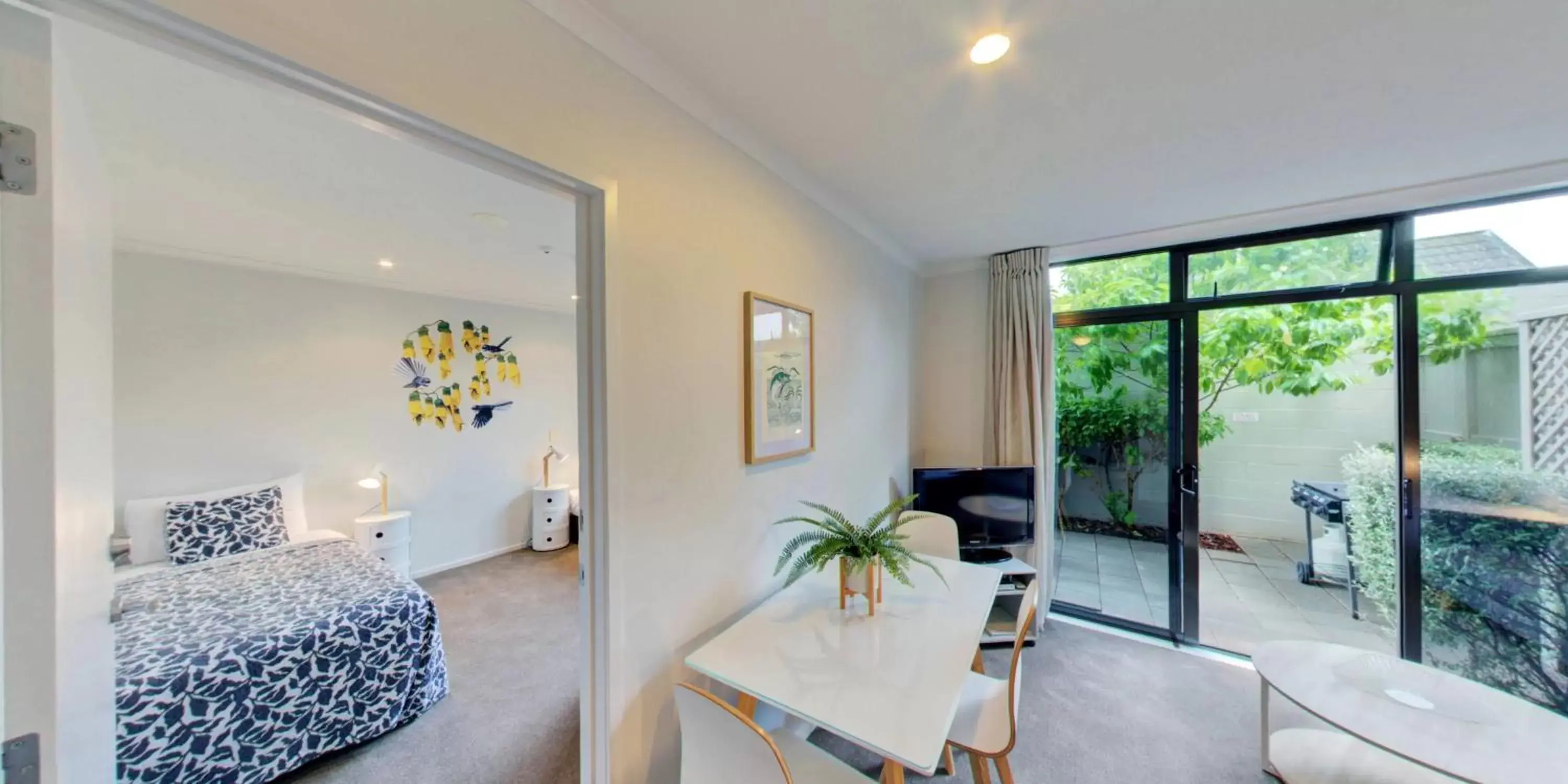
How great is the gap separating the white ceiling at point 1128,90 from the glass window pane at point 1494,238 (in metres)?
0.28

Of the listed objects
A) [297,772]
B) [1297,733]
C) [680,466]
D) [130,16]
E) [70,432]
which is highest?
[130,16]

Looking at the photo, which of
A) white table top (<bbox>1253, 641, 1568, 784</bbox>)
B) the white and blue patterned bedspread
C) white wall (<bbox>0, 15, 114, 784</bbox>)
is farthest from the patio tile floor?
white wall (<bbox>0, 15, 114, 784</bbox>)

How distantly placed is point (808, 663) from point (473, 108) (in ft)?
5.20

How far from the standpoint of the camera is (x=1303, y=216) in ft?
7.50

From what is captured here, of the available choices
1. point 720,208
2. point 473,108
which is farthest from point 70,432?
point 720,208

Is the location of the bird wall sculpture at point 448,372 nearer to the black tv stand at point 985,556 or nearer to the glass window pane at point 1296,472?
the black tv stand at point 985,556

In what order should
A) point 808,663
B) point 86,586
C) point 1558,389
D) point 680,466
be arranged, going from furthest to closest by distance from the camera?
point 1558,389, point 680,466, point 808,663, point 86,586

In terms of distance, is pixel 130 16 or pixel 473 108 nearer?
pixel 130 16

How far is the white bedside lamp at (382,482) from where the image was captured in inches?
139

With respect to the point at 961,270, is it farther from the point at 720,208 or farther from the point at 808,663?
the point at 808,663

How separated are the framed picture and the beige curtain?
5.04 ft

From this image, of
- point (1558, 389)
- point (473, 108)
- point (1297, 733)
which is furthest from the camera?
point (1558, 389)

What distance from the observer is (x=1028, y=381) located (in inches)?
115

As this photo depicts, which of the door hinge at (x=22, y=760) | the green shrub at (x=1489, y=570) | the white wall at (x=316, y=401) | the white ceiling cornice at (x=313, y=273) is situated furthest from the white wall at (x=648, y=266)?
the white wall at (x=316, y=401)
